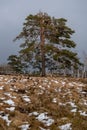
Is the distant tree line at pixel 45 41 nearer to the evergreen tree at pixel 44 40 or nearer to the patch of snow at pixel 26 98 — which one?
the evergreen tree at pixel 44 40

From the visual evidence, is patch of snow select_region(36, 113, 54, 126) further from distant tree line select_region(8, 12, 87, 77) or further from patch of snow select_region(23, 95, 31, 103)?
distant tree line select_region(8, 12, 87, 77)

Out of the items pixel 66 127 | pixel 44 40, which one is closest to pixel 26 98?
pixel 66 127

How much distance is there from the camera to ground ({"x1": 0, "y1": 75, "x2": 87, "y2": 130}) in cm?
1452

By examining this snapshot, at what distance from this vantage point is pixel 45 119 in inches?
602

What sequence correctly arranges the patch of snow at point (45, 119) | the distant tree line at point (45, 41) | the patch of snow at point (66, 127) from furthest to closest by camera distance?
1. the distant tree line at point (45, 41)
2. the patch of snow at point (45, 119)
3. the patch of snow at point (66, 127)

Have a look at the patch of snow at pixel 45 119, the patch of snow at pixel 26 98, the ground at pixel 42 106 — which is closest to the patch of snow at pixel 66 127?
the ground at pixel 42 106

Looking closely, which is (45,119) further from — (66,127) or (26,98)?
(26,98)

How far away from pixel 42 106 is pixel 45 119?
2472 mm

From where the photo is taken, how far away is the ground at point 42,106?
14520 mm

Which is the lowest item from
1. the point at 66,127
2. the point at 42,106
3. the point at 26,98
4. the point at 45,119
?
the point at 66,127

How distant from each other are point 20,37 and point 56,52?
5411 mm

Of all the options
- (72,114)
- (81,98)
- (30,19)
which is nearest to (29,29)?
(30,19)

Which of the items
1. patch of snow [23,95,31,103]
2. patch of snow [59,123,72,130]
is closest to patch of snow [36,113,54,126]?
patch of snow [59,123,72,130]

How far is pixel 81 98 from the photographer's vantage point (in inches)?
803
